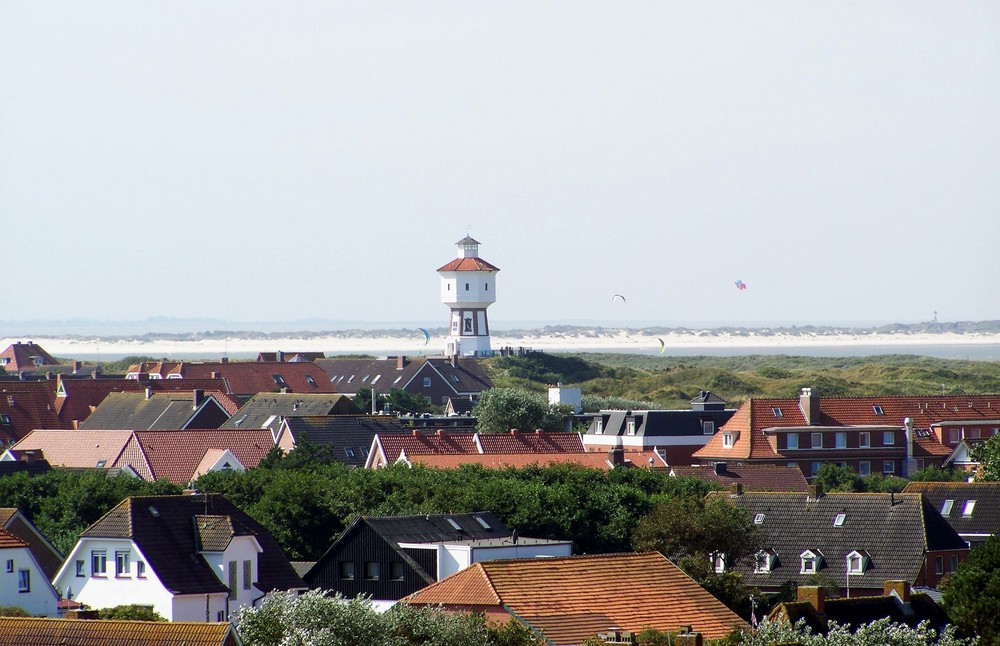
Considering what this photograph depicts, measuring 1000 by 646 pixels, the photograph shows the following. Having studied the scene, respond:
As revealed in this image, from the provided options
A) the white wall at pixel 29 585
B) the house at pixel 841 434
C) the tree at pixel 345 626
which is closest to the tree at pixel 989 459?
the house at pixel 841 434

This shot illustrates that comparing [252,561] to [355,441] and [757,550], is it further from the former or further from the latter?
[355,441]

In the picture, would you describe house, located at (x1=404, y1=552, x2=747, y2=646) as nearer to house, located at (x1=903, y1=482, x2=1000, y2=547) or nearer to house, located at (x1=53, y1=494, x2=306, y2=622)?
house, located at (x1=53, y1=494, x2=306, y2=622)

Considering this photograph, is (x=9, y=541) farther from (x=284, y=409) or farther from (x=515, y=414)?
(x=515, y=414)

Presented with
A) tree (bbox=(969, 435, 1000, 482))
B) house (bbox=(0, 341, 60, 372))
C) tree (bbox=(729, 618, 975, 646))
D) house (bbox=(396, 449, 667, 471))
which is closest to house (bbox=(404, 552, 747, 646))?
tree (bbox=(729, 618, 975, 646))

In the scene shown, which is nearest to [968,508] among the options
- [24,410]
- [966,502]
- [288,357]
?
[966,502]

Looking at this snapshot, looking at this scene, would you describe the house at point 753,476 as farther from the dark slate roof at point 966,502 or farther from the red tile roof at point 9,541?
the red tile roof at point 9,541
